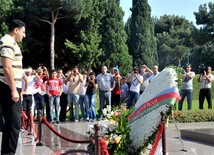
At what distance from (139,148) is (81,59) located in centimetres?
3255

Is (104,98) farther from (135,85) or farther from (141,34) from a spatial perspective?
(141,34)

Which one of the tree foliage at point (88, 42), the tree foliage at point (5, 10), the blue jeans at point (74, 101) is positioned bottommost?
the blue jeans at point (74, 101)

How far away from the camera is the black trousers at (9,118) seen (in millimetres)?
5809

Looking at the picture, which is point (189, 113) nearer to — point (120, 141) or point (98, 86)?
point (98, 86)

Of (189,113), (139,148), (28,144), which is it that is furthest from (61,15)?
(139,148)

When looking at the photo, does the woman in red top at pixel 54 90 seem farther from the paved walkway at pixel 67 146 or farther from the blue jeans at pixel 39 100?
the paved walkway at pixel 67 146

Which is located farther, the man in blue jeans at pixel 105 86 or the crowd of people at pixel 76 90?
the man in blue jeans at pixel 105 86

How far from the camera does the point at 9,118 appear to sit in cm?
580

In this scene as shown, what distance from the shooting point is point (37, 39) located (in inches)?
1533

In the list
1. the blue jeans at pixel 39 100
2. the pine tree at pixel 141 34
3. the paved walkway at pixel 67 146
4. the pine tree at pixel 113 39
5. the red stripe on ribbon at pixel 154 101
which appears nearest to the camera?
the red stripe on ribbon at pixel 154 101

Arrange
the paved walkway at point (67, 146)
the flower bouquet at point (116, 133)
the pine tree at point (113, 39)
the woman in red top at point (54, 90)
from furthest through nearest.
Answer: the pine tree at point (113, 39) → the woman in red top at point (54, 90) → the paved walkway at point (67, 146) → the flower bouquet at point (116, 133)

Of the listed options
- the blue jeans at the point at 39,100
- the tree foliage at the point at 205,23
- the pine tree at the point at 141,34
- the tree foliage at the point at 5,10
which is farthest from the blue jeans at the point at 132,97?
the tree foliage at the point at 205,23

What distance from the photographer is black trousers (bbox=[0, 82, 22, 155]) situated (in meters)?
5.81

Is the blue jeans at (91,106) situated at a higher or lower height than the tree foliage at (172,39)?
lower
